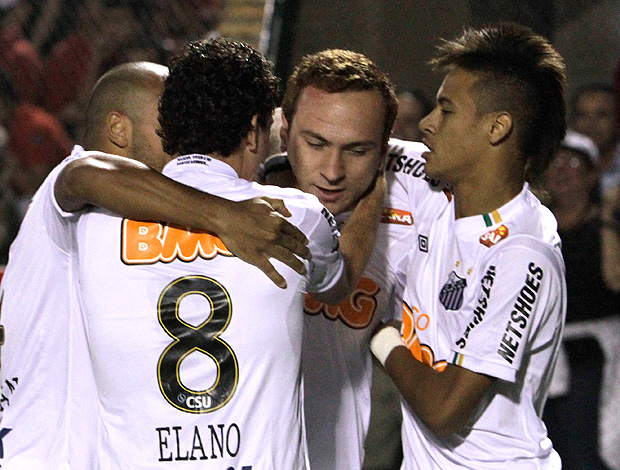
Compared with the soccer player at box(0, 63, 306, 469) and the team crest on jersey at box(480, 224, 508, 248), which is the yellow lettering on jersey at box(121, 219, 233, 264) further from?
the team crest on jersey at box(480, 224, 508, 248)

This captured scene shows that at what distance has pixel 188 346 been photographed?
2.00 meters

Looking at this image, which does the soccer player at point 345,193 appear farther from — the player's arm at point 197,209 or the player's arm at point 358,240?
the player's arm at point 197,209

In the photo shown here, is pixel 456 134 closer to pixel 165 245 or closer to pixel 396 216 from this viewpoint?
pixel 396 216

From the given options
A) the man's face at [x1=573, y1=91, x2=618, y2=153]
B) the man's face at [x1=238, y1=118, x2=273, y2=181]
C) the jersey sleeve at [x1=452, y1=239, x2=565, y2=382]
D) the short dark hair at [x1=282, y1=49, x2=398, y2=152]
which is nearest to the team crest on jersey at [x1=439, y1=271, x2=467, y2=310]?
the jersey sleeve at [x1=452, y1=239, x2=565, y2=382]

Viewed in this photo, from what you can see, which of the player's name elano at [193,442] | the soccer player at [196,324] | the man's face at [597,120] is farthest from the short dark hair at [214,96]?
the man's face at [597,120]

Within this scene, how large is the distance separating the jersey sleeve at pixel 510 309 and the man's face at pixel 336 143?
0.50 metres

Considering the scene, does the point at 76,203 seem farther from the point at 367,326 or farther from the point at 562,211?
the point at 562,211

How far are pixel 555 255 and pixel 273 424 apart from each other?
92 cm

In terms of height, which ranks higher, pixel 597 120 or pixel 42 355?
pixel 597 120

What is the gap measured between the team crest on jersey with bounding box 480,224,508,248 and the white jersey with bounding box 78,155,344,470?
657 millimetres

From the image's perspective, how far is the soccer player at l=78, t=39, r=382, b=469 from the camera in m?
1.99

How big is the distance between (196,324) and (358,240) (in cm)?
61

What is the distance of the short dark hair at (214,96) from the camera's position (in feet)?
6.61

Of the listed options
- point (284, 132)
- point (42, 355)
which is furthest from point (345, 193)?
point (42, 355)
